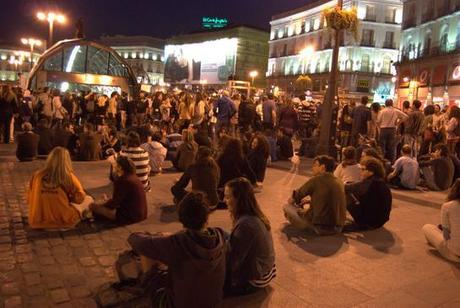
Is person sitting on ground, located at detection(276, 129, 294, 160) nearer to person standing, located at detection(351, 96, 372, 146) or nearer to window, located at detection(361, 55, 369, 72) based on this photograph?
person standing, located at detection(351, 96, 372, 146)

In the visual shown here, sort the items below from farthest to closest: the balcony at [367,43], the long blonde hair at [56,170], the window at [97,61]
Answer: the balcony at [367,43]
the window at [97,61]
the long blonde hair at [56,170]

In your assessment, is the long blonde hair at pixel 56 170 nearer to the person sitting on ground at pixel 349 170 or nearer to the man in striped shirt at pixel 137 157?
the man in striped shirt at pixel 137 157

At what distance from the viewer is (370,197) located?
6.79 meters

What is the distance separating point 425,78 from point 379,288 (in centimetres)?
4030

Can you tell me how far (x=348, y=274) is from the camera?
518 cm

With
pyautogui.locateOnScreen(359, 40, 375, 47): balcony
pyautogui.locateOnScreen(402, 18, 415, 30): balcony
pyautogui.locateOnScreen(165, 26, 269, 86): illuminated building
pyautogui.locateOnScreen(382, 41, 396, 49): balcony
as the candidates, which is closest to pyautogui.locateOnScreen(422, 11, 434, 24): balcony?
pyautogui.locateOnScreen(402, 18, 415, 30): balcony

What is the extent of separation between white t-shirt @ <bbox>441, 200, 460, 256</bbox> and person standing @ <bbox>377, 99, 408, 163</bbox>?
6.91m

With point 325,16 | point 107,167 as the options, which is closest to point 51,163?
point 107,167

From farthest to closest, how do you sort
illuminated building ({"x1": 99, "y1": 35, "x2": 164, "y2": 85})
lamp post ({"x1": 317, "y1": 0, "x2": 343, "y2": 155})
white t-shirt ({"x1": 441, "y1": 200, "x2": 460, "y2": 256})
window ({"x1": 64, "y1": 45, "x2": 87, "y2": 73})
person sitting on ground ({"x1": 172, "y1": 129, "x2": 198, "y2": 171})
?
illuminated building ({"x1": 99, "y1": 35, "x2": 164, "y2": 85}), window ({"x1": 64, "y1": 45, "x2": 87, "y2": 73}), lamp post ({"x1": 317, "y1": 0, "x2": 343, "y2": 155}), person sitting on ground ({"x1": 172, "y1": 129, "x2": 198, "y2": 171}), white t-shirt ({"x1": 441, "y1": 200, "x2": 460, "y2": 256})

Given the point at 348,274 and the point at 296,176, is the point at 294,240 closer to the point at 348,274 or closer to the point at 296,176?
the point at 348,274

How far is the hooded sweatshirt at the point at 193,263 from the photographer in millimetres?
3541

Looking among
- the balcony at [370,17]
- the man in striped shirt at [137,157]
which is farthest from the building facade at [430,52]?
the man in striped shirt at [137,157]

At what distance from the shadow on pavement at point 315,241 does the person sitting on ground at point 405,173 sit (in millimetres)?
4300

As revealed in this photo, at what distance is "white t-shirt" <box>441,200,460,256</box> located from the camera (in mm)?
5484
